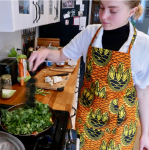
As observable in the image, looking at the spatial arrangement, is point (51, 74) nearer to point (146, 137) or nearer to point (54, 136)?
point (54, 136)

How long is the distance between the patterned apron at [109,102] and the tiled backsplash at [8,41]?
89cm

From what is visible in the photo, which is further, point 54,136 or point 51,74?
point 51,74

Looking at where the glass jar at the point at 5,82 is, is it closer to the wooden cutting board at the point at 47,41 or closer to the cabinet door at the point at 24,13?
the cabinet door at the point at 24,13

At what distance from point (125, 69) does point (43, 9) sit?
3.47ft

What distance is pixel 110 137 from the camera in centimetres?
96

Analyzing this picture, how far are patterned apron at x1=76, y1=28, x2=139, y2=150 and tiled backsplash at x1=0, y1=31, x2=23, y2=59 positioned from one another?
0.89 metres

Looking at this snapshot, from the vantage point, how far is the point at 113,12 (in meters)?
0.77

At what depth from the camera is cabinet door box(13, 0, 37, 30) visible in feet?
2.93

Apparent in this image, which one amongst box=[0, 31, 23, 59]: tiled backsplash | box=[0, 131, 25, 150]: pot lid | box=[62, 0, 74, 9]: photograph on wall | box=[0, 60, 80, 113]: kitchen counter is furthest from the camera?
box=[62, 0, 74, 9]: photograph on wall

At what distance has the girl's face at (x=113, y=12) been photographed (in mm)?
740

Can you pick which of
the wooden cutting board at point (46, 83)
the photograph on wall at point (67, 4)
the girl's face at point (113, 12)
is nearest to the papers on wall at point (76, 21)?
the photograph on wall at point (67, 4)

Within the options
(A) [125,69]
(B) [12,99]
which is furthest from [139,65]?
(B) [12,99]

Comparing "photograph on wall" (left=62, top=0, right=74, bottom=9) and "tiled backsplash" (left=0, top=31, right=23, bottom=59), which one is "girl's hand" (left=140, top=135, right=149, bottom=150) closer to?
"tiled backsplash" (left=0, top=31, right=23, bottom=59)

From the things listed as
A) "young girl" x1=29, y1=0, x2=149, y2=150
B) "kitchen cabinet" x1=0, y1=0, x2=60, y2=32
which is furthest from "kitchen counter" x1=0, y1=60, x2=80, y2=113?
"kitchen cabinet" x1=0, y1=0, x2=60, y2=32
